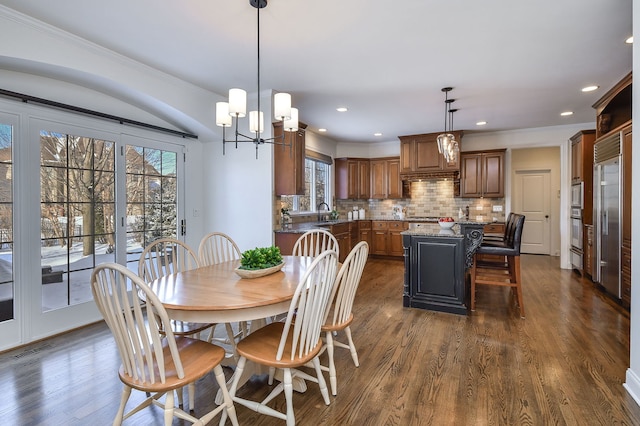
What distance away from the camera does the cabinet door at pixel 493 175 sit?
602 cm

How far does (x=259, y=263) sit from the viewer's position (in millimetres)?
2184

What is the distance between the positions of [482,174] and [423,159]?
1.15 m

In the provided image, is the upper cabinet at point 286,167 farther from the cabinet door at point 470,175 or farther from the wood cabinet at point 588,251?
the wood cabinet at point 588,251

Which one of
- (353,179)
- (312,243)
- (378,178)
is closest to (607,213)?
(312,243)

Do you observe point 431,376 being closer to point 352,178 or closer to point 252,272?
point 252,272

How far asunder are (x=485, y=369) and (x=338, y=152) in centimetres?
568

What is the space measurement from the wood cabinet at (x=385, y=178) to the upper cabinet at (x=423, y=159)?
43cm

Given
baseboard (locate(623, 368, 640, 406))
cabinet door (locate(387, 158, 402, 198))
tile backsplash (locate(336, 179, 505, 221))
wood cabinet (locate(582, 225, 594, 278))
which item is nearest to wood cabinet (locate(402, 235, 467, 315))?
baseboard (locate(623, 368, 640, 406))

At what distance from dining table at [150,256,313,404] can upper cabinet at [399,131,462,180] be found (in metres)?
4.52

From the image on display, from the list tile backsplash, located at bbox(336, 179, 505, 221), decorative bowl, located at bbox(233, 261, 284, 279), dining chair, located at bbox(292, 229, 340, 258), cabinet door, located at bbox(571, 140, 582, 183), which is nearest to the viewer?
decorative bowl, located at bbox(233, 261, 284, 279)

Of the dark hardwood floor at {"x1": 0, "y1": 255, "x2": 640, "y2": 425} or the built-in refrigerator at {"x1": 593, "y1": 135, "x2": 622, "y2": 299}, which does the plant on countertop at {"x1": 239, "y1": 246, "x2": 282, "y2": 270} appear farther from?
the built-in refrigerator at {"x1": 593, "y1": 135, "x2": 622, "y2": 299}

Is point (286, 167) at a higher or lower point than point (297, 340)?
higher

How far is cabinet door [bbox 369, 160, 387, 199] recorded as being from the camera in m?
7.04

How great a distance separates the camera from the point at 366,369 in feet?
7.67
